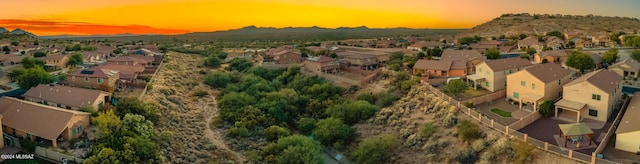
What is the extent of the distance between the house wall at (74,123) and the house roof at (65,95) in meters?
2.96

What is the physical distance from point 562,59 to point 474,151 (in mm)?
28678

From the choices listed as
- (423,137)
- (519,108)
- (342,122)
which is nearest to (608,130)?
(519,108)

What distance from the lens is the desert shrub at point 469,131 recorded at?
26.9 m

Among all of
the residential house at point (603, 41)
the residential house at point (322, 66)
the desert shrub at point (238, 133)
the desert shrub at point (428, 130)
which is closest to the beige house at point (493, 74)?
the desert shrub at point (428, 130)

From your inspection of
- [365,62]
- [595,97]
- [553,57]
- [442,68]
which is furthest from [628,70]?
[365,62]

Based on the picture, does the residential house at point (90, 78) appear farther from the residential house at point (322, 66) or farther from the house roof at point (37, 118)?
the residential house at point (322, 66)

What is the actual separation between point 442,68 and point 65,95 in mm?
34234

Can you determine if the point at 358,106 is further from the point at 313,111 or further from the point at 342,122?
the point at 313,111

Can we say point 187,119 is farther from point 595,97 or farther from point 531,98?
point 595,97

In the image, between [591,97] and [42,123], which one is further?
[591,97]

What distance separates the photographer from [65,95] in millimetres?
33500

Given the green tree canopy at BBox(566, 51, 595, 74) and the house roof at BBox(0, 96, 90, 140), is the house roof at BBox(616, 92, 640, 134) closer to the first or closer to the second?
the green tree canopy at BBox(566, 51, 595, 74)

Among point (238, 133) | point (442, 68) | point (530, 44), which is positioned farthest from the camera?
point (530, 44)

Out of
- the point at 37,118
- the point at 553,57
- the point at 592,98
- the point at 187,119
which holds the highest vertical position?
the point at 553,57
